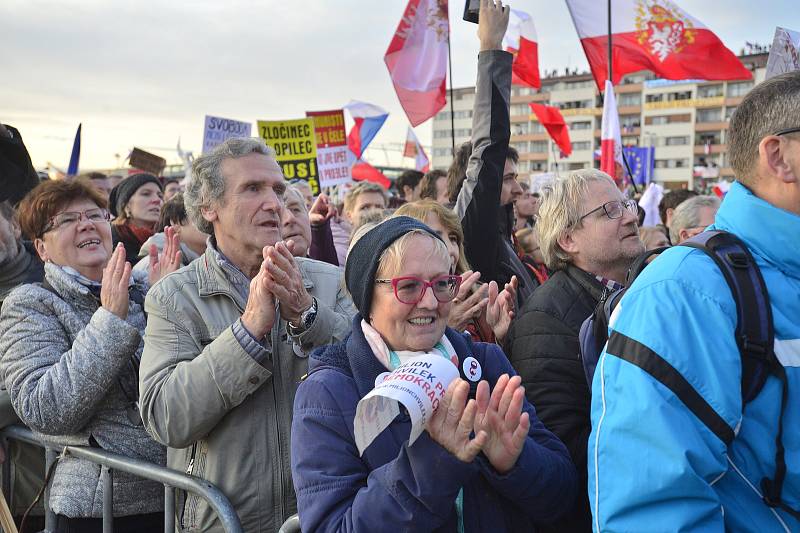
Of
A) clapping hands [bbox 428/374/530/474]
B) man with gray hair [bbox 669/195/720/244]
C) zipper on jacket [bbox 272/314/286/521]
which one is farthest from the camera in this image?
man with gray hair [bbox 669/195/720/244]

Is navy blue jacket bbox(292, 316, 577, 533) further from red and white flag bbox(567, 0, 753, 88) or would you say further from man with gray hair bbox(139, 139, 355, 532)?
red and white flag bbox(567, 0, 753, 88)

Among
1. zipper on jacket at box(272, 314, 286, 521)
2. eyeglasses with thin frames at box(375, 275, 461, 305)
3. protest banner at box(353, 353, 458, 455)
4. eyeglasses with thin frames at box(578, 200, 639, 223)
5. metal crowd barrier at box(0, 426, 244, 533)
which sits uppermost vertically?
eyeglasses with thin frames at box(578, 200, 639, 223)

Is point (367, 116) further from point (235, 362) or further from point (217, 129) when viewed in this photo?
point (235, 362)

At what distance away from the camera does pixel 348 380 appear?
206 centimetres

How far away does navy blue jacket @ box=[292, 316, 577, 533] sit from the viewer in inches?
68.2

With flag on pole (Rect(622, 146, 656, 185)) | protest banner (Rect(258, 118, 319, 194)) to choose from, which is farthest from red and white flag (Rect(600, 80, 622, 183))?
flag on pole (Rect(622, 146, 656, 185))

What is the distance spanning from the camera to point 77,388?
113 inches

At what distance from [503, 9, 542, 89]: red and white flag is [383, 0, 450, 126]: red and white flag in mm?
1409

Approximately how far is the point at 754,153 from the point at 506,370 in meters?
0.98

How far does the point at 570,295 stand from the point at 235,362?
1350mm

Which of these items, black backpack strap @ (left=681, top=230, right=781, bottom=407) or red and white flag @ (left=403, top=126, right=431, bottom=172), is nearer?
black backpack strap @ (left=681, top=230, right=781, bottom=407)

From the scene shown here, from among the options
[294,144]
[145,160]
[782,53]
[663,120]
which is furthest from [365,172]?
[663,120]

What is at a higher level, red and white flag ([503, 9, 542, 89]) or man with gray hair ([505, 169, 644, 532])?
red and white flag ([503, 9, 542, 89])

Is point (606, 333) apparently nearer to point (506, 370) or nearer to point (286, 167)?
point (506, 370)
